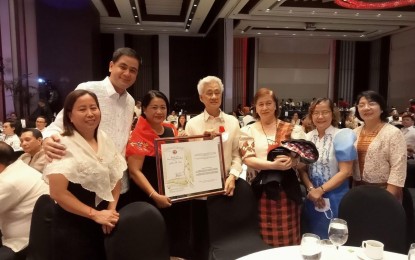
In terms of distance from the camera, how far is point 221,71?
34.7ft

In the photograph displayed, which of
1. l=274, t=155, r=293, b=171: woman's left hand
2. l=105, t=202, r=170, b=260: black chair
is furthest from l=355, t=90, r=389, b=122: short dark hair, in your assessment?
l=105, t=202, r=170, b=260: black chair

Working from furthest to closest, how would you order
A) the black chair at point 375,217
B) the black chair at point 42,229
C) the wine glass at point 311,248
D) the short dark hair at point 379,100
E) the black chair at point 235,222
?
1. the short dark hair at point 379,100
2. the black chair at point 235,222
3. the black chair at point 375,217
4. the black chair at point 42,229
5. the wine glass at point 311,248

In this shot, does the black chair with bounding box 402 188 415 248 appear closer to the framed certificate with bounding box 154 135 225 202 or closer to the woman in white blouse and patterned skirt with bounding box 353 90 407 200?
the woman in white blouse and patterned skirt with bounding box 353 90 407 200

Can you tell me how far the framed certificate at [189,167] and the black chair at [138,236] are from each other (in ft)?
1.08

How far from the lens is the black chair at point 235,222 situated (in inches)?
91.8

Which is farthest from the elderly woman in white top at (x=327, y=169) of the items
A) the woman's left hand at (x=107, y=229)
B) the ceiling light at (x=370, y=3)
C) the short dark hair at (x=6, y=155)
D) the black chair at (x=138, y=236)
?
the ceiling light at (x=370, y=3)

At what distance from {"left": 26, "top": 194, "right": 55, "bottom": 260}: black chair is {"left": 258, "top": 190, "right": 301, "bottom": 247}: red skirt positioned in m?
1.34

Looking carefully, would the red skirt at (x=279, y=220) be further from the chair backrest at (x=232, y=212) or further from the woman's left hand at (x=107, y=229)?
the woman's left hand at (x=107, y=229)

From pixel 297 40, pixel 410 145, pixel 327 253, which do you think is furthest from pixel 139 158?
pixel 297 40

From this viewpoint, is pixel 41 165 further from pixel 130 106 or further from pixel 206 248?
pixel 206 248

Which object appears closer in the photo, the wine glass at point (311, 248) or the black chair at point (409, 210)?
the wine glass at point (311, 248)

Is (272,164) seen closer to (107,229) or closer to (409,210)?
(107,229)

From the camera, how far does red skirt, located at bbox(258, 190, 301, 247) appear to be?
7.38ft

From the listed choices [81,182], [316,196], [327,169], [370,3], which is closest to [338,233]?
[316,196]
